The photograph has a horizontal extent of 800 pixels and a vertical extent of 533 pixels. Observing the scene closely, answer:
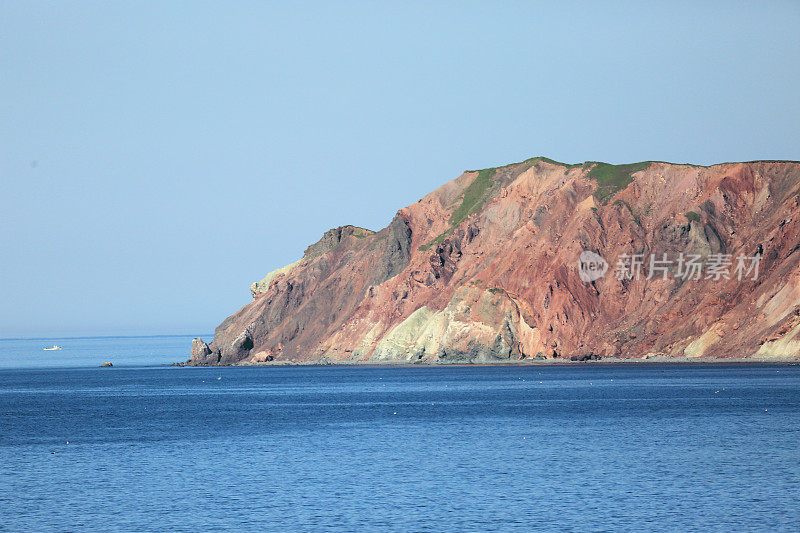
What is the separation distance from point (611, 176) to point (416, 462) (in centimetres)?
14166

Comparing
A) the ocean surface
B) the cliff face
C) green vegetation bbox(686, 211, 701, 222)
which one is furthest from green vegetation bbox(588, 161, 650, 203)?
the ocean surface

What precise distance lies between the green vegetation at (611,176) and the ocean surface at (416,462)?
77.3 metres

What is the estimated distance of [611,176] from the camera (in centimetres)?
18950

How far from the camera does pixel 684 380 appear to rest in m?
127

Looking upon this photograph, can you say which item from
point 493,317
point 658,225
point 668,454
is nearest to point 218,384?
point 493,317

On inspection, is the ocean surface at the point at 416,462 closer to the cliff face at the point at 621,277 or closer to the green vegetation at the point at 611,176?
the cliff face at the point at 621,277

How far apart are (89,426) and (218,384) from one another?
72153 mm

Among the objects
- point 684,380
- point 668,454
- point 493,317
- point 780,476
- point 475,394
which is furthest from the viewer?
point 493,317

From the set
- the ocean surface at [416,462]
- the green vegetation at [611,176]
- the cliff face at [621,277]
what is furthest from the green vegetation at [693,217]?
the ocean surface at [416,462]

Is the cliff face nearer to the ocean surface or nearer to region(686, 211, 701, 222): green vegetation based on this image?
region(686, 211, 701, 222): green vegetation

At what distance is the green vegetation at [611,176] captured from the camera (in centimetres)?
18600

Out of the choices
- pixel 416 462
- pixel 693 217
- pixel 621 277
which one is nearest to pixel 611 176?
pixel 693 217

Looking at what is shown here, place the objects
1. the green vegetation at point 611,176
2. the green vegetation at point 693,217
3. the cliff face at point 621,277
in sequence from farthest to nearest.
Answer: the green vegetation at point 611,176
the green vegetation at point 693,217
the cliff face at point 621,277

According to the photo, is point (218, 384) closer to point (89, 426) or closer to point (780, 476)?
point (89, 426)
